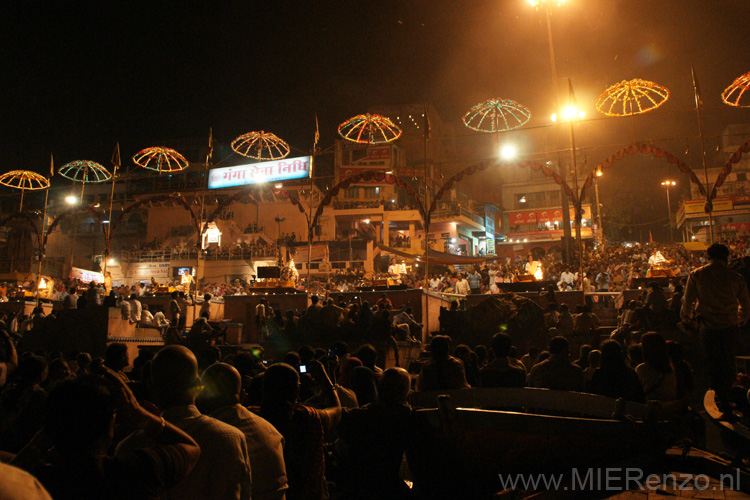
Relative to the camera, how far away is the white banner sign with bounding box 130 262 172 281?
41688mm

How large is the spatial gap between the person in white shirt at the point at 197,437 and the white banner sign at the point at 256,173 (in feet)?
126

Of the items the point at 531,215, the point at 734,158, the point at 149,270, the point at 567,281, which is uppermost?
the point at 531,215

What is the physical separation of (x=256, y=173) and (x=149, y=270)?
486 inches

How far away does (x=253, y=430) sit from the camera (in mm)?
2846

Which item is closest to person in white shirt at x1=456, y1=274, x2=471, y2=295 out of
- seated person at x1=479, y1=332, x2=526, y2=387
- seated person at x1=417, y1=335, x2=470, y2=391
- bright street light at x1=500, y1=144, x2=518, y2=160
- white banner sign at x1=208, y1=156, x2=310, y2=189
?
bright street light at x1=500, y1=144, x2=518, y2=160

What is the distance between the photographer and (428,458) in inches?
136

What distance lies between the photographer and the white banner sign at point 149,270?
4169 cm

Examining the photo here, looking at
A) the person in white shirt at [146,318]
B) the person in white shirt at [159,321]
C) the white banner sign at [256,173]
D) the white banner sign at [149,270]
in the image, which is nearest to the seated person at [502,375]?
the person in white shirt at [159,321]

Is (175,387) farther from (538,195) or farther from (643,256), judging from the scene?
(538,195)

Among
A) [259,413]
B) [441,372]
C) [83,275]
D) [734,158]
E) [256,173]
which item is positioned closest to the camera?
[259,413]

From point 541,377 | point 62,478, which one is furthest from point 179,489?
point 541,377


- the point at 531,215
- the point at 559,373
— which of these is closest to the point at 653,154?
the point at 559,373

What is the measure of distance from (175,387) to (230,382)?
1.63 feet

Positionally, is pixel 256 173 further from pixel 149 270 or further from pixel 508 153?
pixel 508 153
